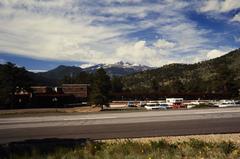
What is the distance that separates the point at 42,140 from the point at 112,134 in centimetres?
433

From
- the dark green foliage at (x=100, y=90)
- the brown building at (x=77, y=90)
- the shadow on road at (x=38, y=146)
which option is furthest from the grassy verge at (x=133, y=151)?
the brown building at (x=77, y=90)

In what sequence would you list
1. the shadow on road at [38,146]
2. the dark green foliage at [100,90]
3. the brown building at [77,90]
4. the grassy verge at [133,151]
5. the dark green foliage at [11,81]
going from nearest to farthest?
the grassy verge at [133,151] → the shadow on road at [38,146] → the dark green foliage at [100,90] → the dark green foliage at [11,81] → the brown building at [77,90]

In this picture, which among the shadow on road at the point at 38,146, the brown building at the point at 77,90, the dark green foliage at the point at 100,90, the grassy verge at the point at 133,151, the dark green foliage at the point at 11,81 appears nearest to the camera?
the grassy verge at the point at 133,151

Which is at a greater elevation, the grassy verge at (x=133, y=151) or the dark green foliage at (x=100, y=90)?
the dark green foliage at (x=100, y=90)

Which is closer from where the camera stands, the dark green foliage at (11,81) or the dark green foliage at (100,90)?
the dark green foliage at (100,90)

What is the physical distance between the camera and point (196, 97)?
108 metres

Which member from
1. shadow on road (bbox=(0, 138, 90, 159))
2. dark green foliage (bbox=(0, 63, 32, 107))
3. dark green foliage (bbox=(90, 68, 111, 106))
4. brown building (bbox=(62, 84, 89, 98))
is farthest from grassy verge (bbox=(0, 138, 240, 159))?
brown building (bbox=(62, 84, 89, 98))

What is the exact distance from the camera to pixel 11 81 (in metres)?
95.2

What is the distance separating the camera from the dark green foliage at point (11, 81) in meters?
89.2

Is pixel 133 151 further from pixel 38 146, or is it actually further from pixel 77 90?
pixel 77 90

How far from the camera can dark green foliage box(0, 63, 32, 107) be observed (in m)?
89.2

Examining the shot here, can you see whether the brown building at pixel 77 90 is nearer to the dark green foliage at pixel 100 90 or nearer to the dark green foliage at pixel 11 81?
the dark green foliage at pixel 11 81

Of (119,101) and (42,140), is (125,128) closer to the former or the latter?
(42,140)

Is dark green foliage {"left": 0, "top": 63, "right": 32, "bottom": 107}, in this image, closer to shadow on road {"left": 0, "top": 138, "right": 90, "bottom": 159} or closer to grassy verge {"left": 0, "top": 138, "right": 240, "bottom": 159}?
shadow on road {"left": 0, "top": 138, "right": 90, "bottom": 159}
